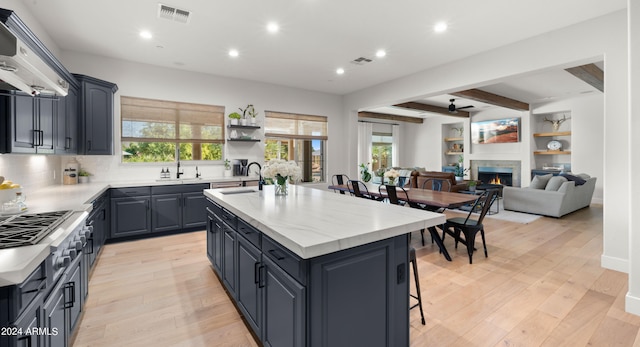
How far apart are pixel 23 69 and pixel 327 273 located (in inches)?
73.6

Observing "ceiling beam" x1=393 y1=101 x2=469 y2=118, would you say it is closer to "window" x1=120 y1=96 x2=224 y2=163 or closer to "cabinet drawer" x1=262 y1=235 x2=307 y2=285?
"window" x1=120 y1=96 x2=224 y2=163

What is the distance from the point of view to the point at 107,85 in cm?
425

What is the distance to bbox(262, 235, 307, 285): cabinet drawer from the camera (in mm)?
1322

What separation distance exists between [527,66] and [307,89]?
426 cm

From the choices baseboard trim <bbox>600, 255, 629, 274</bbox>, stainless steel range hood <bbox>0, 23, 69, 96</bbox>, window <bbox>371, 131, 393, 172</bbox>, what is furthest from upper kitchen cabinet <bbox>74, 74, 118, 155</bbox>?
window <bbox>371, 131, 393, 172</bbox>

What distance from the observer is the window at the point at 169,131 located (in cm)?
486

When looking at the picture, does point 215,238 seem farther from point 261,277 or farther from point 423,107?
point 423,107

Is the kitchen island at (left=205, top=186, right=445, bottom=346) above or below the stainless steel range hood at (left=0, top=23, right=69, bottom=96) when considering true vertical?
below

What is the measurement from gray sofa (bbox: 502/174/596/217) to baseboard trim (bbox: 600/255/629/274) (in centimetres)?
282

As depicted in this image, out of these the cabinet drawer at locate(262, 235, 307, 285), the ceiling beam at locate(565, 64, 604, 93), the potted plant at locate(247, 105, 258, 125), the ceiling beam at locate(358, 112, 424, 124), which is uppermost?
the ceiling beam at locate(358, 112, 424, 124)

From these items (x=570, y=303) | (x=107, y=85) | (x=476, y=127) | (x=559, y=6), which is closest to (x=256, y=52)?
(x=107, y=85)

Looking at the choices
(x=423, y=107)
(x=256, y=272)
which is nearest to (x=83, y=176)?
(x=256, y=272)

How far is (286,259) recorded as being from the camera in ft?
4.77

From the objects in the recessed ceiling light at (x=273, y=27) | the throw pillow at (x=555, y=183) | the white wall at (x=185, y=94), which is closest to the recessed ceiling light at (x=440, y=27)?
the recessed ceiling light at (x=273, y=27)
